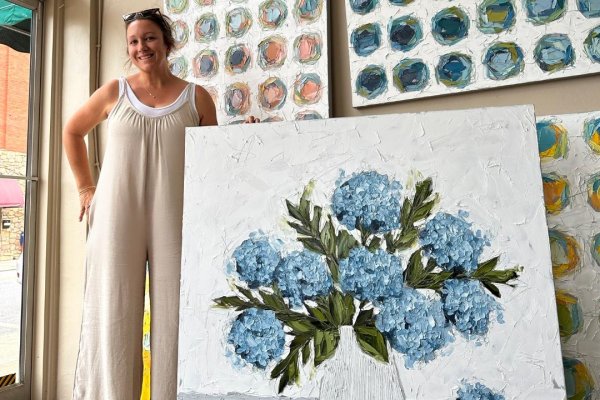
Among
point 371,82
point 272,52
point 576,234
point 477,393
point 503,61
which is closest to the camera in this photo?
point 477,393

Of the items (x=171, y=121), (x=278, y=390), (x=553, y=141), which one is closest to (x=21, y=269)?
(x=171, y=121)

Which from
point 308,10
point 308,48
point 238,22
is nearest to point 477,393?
point 308,48

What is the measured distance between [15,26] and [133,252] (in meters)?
1.12

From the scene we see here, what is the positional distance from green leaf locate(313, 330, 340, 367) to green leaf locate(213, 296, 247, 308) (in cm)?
18

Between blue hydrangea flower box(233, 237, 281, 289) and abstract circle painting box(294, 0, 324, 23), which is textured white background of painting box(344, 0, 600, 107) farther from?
blue hydrangea flower box(233, 237, 281, 289)

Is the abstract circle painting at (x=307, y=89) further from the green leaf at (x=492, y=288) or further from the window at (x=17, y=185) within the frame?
the window at (x=17, y=185)

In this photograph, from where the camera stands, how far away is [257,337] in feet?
3.22

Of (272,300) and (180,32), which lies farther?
(180,32)

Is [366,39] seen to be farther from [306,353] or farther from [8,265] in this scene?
[8,265]

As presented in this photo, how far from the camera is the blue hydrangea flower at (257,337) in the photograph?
973 millimetres

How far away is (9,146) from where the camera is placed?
5.51 feet

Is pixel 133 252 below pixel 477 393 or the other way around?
the other way around

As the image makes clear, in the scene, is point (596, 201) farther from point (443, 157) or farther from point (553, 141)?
point (443, 157)

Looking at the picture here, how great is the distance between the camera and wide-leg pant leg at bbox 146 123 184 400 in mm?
1228
